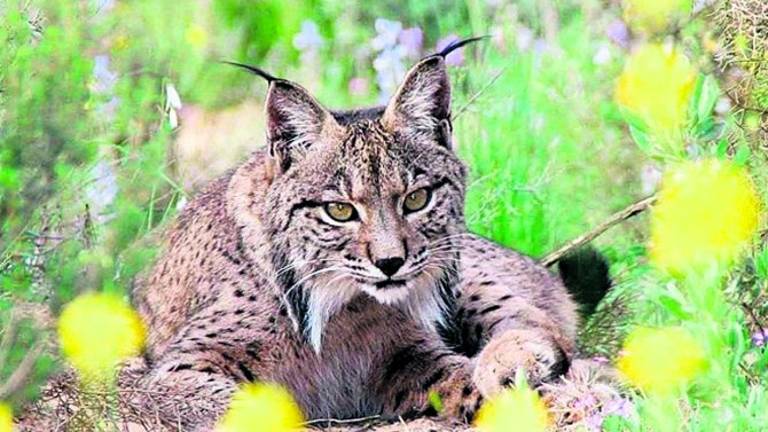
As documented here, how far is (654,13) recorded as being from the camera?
19.7 ft

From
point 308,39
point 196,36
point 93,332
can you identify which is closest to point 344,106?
point 308,39

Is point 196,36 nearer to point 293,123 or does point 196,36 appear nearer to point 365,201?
point 293,123

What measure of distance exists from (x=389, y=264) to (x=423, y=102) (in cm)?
54

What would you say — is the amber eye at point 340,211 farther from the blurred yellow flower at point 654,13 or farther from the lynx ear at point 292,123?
the blurred yellow flower at point 654,13

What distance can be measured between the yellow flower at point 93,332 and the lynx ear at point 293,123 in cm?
79

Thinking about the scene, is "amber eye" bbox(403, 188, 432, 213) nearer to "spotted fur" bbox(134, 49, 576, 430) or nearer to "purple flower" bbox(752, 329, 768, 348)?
"spotted fur" bbox(134, 49, 576, 430)

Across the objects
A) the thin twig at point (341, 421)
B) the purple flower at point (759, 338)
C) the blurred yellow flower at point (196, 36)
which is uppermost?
the blurred yellow flower at point (196, 36)

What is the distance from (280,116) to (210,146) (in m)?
2.73

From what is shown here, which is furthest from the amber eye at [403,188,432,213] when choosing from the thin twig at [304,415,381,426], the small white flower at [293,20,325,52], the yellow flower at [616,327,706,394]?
the small white flower at [293,20,325,52]

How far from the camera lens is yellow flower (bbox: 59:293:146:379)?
380 cm

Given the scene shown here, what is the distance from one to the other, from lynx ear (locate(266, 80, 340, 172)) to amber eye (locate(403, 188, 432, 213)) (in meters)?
0.29

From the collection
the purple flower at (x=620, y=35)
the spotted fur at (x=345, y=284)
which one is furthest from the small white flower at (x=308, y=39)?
the spotted fur at (x=345, y=284)

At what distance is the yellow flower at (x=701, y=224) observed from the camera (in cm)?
292

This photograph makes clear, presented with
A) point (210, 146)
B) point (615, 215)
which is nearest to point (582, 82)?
point (615, 215)
